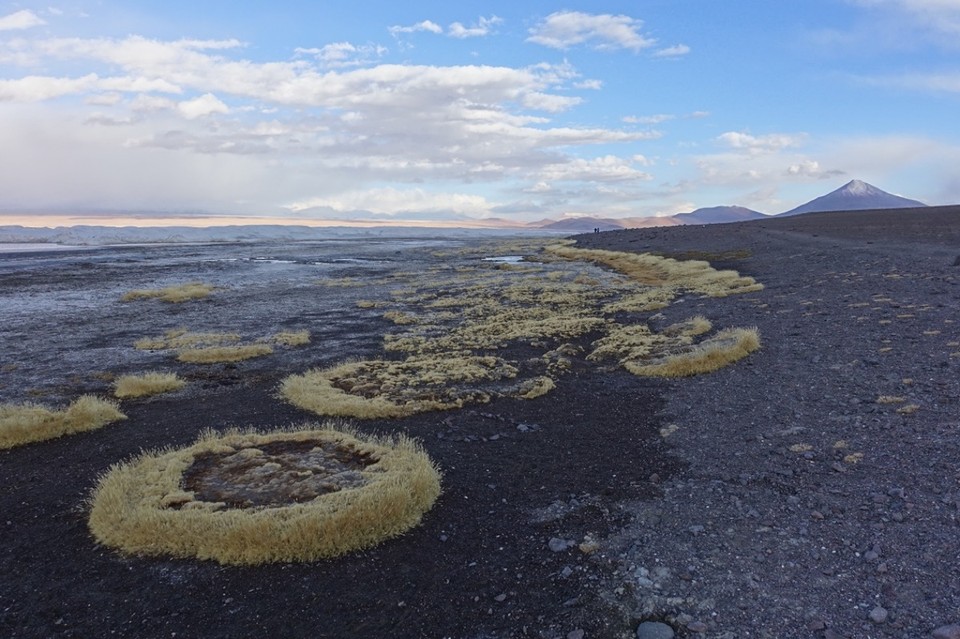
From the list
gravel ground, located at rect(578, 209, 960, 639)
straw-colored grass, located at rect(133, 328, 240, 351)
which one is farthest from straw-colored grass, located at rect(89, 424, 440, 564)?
straw-colored grass, located at rect(133, 328, 240, 351)

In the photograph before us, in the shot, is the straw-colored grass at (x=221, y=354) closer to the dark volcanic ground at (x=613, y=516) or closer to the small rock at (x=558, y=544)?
the dark volcanic ground at (x=613, y=516)

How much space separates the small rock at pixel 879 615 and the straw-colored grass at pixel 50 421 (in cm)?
1369

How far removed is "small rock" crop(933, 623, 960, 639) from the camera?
17.0 ft

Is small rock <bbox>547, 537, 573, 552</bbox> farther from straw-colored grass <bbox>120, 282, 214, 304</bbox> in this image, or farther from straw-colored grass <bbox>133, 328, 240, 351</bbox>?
straw-colored grass <bbox>120, 282, 214, 304</bbox>

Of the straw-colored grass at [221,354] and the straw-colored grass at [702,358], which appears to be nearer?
the straw-colored grass at [702,358]

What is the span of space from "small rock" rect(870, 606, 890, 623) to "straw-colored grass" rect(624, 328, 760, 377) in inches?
369

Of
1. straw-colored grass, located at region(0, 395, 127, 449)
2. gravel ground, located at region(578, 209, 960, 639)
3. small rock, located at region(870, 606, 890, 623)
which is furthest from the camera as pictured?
straw-colored grass, located at region(0, 395, 127, 449)

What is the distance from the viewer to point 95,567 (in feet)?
24.3

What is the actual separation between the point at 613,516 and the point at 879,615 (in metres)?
3.18

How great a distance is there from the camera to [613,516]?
320 inches

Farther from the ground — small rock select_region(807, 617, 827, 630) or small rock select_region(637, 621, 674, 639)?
small rock select_region(807, 617, 827, 630)

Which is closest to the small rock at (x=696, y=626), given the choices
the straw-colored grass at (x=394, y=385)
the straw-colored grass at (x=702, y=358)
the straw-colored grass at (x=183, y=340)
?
the straw-colored grass at (x=394, y=385)

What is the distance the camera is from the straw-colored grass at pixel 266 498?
24.9 feet

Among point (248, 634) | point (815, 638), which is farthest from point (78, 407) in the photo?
point (815, 638)
